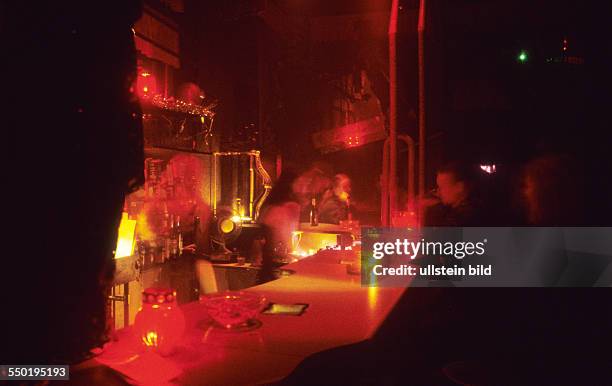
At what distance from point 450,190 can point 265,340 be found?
2.22 metres

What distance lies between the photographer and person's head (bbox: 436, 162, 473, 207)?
384 centimetres

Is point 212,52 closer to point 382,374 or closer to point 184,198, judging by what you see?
point 184,198

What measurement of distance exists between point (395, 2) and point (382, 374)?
2827 mm

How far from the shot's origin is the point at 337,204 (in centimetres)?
884

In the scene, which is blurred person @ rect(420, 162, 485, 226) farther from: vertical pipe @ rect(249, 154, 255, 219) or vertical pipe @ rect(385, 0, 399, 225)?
vertical pipe @ rect(249, 154, 255, 219)

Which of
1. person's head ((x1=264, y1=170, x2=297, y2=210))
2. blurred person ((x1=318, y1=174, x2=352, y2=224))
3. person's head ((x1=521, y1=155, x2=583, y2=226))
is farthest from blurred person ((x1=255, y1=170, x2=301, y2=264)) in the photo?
person's head ((x1=521, y1=155, x2=583, y2=226))

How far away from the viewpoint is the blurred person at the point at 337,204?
8734 millimetres

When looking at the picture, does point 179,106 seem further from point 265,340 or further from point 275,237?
point 265,340

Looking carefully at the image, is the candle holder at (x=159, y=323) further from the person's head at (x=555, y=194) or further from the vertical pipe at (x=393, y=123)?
the vertical pipe at (x=393, y=123)

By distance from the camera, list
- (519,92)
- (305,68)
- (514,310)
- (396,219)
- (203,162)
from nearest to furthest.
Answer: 1. (514,310)
2. (396,219)
3. (203,162)
4. (305,68)
5. (519,92)

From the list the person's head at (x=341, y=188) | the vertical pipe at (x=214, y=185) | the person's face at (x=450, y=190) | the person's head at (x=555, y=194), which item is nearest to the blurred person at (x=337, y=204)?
the person's head at (x=341, y=188)

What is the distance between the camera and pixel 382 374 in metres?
3.87

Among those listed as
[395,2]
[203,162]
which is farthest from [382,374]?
[203,162]

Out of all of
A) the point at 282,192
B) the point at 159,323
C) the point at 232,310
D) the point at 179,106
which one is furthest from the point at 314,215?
the point at 159,323
